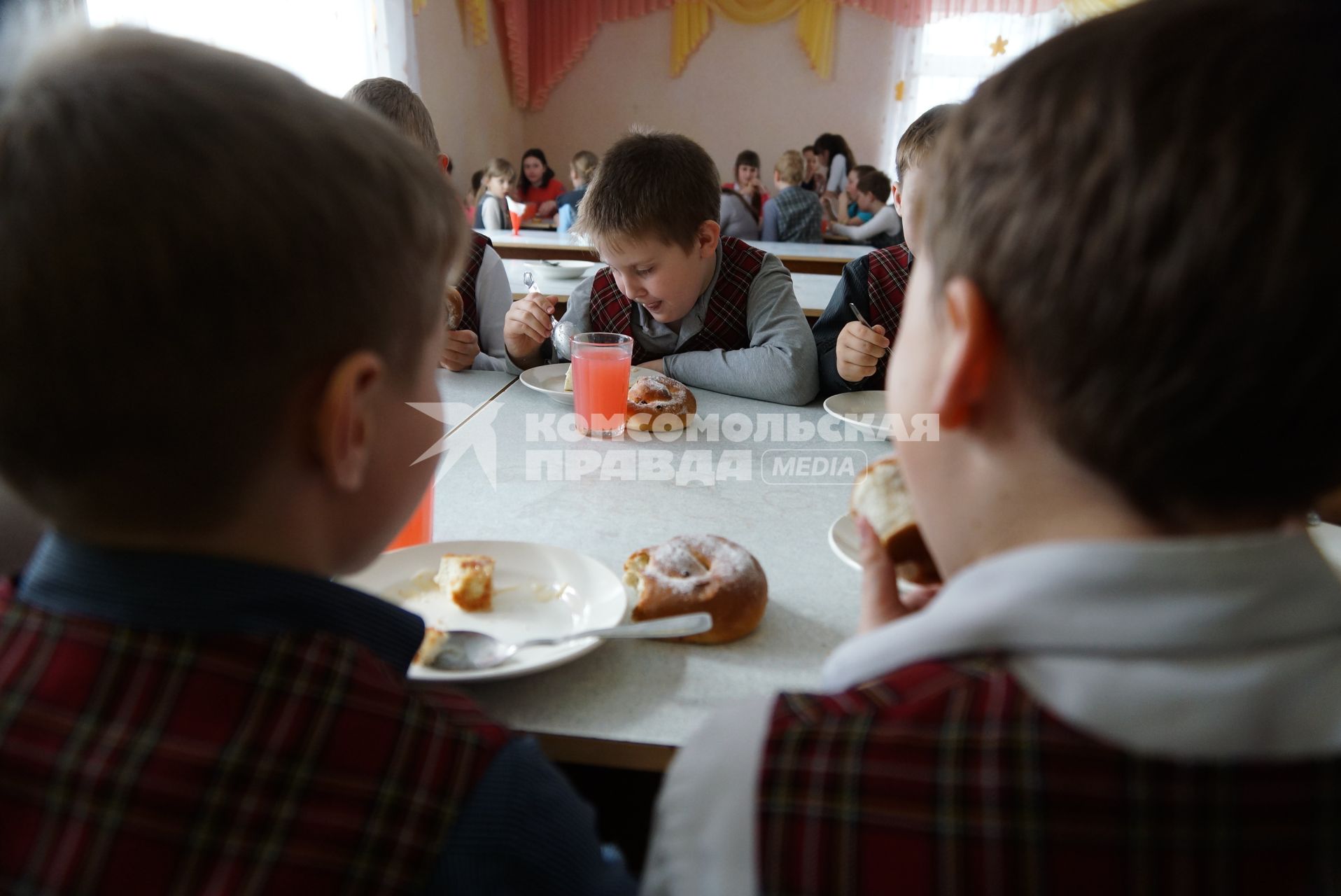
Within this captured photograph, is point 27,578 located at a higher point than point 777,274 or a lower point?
higher

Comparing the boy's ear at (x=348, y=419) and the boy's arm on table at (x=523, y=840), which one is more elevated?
the boy's ear at (x=348, y=419)

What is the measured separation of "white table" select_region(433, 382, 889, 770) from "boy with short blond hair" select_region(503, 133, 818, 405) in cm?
8

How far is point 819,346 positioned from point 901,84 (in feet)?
21.9

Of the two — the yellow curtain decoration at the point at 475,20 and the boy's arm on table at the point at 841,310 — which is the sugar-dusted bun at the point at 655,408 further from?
the yellow curtain decoration at the point at 475,20

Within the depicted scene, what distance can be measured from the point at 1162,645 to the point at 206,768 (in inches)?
18.0

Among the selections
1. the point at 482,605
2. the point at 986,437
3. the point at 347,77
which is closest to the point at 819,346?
the point at 482,605

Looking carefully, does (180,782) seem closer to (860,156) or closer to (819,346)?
(819,346)

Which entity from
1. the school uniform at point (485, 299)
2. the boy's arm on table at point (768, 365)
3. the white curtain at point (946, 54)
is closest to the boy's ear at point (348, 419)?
the boy's arm on table at point (768, 365)

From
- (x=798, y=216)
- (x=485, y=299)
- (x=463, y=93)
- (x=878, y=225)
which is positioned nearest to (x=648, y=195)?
(x=485, y=299)

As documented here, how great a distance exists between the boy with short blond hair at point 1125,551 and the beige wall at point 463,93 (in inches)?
228

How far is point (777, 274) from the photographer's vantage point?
6.34 ft

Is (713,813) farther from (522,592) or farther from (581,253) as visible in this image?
(581,253)

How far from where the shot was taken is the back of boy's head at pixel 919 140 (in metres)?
1.72

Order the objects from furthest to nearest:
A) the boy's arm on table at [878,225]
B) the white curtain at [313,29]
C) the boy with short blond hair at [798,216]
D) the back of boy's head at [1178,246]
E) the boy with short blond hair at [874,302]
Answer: the boy's arm on table at [878,225] < the boy with short blond hair at [798,216] < the white curtain at [313,29] < the boy with short blond hair at [874,302] < the back of boy's head at [1178,246]
